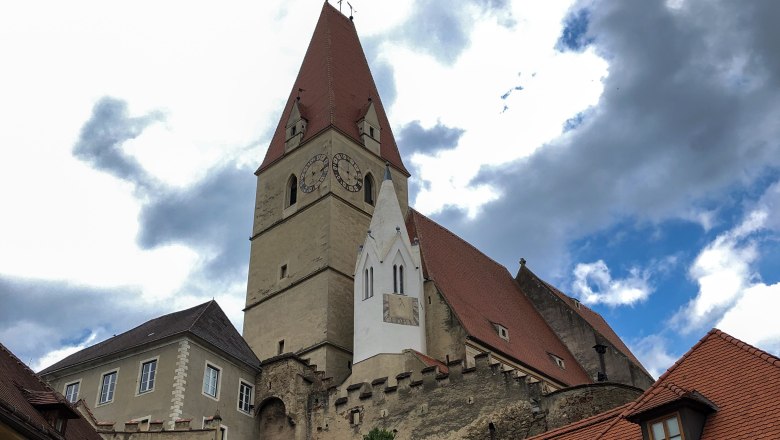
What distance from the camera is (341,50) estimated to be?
41562 millimetres

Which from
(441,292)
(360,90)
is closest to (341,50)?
(360,90)

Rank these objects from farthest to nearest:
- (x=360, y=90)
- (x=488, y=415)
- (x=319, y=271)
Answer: (x=360, y=90)
(x=319, y=271)
(x=488, y=415)

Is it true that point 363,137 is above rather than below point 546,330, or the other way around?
above

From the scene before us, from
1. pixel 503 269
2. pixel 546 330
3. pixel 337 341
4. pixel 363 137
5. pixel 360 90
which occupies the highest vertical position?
pixel 360 90

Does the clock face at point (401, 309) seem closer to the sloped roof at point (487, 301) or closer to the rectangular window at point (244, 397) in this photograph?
the sloped roof at point (487, 301)

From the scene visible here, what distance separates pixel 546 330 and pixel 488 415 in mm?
12695

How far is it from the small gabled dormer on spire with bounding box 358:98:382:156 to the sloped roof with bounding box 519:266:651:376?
863cm

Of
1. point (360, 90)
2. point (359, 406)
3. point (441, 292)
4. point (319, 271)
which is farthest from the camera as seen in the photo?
point (360, 90)

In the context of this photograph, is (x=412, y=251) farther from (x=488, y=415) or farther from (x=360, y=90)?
(x=360, y=90)

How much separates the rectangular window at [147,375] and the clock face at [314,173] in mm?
10508

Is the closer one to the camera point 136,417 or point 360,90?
point 136,417

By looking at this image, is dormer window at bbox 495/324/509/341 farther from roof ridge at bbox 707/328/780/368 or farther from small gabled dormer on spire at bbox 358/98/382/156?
roof ridge at bbox 707/328/780/368

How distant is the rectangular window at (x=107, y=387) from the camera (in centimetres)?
2811

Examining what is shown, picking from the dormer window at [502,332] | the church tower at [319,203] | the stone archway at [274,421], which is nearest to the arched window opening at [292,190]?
the church tower at [319,203]
